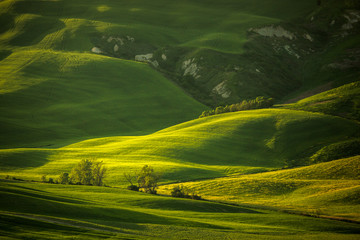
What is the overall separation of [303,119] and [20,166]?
73.1 metres

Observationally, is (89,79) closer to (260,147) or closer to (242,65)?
(242,65)

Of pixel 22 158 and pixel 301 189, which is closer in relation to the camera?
pixel 301 189

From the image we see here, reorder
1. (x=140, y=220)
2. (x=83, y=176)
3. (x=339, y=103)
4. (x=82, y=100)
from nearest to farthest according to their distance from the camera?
(x=140, y=220), (x=83, y=176), (x=339, y=103), (x=82, y=100)

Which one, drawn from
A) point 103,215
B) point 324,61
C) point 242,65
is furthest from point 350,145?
point 324,61

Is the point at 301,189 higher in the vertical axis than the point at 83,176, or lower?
higher

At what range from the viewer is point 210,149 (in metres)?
99.6

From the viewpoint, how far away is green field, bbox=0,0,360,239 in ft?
139

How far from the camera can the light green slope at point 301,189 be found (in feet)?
191

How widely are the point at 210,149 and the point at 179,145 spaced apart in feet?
25.7

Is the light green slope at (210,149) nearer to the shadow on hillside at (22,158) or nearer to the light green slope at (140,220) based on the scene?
the shadow on hillside at (22,158)

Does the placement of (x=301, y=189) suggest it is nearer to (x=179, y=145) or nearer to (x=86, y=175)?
(x=86, y=175)

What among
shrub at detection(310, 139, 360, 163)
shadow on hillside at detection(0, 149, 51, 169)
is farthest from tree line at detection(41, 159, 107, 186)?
shrub at detection(310, 139, 360, 163)

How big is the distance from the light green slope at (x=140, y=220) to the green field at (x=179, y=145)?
0.20 meters

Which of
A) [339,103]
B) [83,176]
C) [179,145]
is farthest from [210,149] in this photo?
[339,103]
